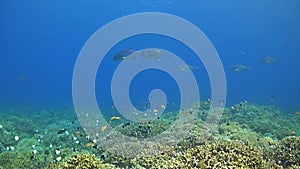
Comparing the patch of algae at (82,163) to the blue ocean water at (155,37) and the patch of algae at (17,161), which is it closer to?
the patch of algae at (17,161)

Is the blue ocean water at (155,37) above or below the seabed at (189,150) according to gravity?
above

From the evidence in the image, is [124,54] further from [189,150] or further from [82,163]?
[82,163]

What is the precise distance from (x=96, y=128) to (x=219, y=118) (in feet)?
19.8

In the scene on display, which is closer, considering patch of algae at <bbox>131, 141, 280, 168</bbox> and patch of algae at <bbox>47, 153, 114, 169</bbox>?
patch of algae at <bbox>131, 141, 280, 168</bbox>

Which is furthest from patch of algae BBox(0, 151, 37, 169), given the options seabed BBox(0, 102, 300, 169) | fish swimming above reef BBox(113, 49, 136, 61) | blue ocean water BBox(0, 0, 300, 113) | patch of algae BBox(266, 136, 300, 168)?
blue ocean water BBox(0, 0, 300, 113)

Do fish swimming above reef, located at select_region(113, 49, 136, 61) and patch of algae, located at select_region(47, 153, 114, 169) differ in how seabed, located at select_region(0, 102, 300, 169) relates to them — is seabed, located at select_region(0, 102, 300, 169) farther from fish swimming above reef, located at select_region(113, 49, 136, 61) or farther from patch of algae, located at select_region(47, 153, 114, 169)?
fish swimming above reef, located at select_region(113, 49, 136, 61)

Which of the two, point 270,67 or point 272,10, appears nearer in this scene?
point 270,67

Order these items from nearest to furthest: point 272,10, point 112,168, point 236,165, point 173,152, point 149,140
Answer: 1. point 236,165
2. point 112,168
3. point 173,152
4. point 149,140
5. point 272,10

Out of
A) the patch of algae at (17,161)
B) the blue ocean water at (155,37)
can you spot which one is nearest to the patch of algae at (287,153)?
the patch of algae at (17,161)

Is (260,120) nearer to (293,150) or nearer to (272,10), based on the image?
Answer: (293,150)

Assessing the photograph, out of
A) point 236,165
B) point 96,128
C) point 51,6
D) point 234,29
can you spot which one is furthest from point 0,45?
point 236,165

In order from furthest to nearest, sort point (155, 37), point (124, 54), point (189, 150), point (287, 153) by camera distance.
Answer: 1. point (155, 37)
2. point (124, 54)
3. point (287, 153)
4. point (189, 150)

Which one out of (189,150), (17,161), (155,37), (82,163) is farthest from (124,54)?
(155,37)

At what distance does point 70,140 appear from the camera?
45.1ft
